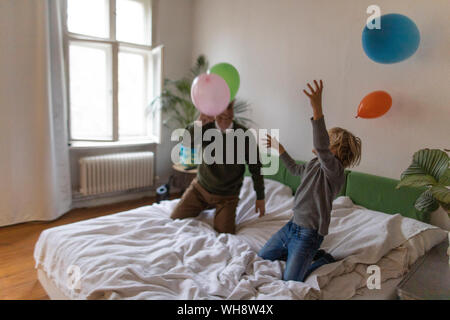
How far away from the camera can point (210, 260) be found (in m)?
1.55

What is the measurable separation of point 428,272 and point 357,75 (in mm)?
1422

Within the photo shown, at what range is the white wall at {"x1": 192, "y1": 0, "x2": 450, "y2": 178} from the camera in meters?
1.80

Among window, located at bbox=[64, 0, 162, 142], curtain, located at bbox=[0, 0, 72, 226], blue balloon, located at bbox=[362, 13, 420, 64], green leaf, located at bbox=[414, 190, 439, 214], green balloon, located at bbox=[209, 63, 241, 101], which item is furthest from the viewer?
window, located at bbox=[64, 0, 162, 142]

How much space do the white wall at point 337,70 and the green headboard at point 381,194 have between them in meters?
0.13

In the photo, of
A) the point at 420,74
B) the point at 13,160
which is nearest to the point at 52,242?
the point at 13,160

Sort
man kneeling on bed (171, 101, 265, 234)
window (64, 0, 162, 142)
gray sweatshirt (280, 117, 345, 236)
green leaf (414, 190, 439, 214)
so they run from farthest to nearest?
window (64, 0, 162, 142), man kneeling on bed (171, 101, 265, 234), green leaf (414, 190, 439, 214), gray sweatshirt (280, 117, 345, 236)

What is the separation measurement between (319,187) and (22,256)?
228 centimetres

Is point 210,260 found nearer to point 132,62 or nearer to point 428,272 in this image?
point 428,272

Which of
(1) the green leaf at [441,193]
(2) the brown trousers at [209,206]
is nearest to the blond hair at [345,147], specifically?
(1) the green leaf at [441,193]

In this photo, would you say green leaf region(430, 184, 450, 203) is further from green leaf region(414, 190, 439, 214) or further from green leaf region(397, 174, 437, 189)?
green leaf region(414, 190, 439, 214)

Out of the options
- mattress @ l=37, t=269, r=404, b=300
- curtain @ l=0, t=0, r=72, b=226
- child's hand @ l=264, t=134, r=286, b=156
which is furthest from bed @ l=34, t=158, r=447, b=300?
curtain @ l=0, t=0, r=72, b=226

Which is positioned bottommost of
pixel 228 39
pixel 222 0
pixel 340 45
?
pixel 340 45

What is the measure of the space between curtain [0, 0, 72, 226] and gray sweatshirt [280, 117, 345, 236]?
2489 mm

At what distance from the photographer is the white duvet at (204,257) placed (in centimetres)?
128
